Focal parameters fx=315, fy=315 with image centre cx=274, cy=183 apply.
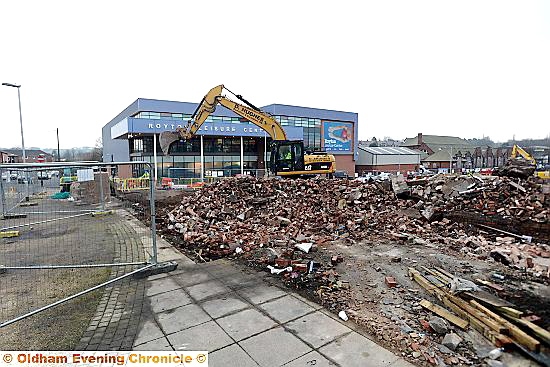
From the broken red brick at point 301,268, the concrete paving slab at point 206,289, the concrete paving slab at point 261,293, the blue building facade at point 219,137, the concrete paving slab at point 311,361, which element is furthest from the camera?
the blue building facade at point 219,137

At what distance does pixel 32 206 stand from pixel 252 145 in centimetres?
2714

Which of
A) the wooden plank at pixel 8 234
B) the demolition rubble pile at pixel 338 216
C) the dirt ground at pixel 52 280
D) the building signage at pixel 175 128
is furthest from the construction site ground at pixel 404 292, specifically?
the building signage at pixel 175 128

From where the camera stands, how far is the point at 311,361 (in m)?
3.72

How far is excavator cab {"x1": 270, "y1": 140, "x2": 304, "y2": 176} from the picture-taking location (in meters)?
19.2

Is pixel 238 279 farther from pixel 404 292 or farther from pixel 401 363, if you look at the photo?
pixel 401 363

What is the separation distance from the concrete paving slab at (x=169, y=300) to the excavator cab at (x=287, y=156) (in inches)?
556

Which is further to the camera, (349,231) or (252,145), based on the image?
(252,145)

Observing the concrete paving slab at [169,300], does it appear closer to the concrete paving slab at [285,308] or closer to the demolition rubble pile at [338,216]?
the concrete paving slab at [285,308]

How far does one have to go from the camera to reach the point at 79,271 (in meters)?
6.89

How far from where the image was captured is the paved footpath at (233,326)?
383 cm

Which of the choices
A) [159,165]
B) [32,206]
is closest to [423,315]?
[32,206]

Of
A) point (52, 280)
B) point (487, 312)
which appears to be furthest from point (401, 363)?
point (52, 280)

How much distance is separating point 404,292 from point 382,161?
48700 mm

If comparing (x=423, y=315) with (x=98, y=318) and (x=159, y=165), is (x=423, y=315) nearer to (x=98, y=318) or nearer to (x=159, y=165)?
(x=98, y=318)
